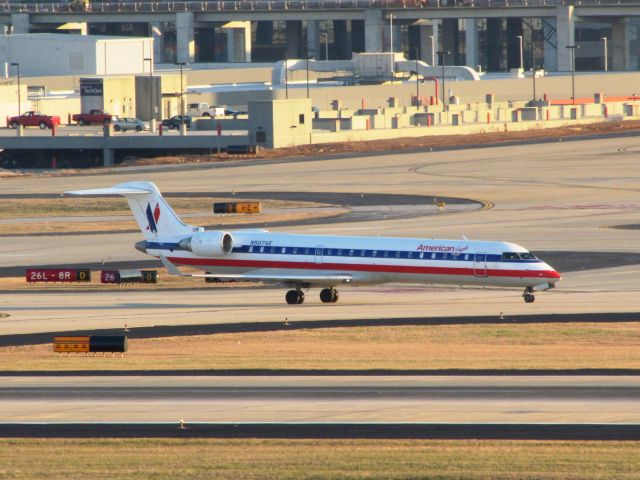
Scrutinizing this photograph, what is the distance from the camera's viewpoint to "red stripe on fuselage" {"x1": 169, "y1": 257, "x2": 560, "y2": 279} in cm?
5319

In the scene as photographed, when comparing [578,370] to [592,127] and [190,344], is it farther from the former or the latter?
[592,127]

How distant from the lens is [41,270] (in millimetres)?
63312

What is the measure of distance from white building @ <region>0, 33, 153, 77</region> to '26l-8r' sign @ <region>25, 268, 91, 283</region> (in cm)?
11765

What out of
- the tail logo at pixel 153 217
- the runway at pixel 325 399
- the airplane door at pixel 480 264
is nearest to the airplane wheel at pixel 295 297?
the tail logo at pixel 153 217

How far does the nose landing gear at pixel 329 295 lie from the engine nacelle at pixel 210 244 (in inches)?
170

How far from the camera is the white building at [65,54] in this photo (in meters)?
179

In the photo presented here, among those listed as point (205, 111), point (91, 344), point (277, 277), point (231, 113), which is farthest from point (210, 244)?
point (231, 113)

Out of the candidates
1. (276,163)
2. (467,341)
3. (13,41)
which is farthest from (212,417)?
(13,41)

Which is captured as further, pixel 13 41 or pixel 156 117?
pixel 13 41

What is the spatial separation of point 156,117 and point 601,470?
131 m

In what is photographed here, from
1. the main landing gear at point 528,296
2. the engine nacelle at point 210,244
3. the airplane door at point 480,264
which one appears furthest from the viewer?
the engine nacelle at point 210,244

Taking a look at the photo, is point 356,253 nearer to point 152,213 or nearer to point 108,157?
point 152,213

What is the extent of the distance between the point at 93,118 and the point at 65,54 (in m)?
33.4

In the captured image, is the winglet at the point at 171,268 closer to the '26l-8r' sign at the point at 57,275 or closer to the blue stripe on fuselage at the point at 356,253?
the blue stripe on fuselage at the point at 356,253
